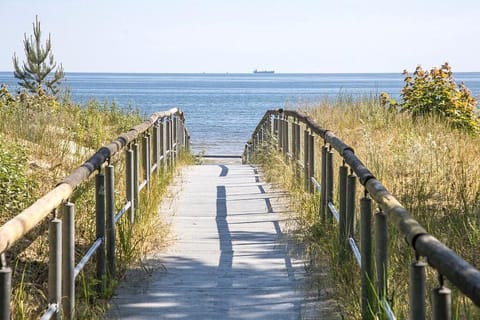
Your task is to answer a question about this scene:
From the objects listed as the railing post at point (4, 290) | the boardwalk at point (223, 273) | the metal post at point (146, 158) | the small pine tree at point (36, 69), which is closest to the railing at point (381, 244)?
the boardwalk at point (223, 273)

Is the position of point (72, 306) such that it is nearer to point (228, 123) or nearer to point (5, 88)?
point (5, 88)

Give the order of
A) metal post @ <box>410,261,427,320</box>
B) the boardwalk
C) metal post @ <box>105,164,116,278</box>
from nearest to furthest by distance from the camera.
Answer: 1. metal post @ <box>410,261,427,320</box>
2. the boardwalk
3. metal post @ <box>105,164,116,278</box>

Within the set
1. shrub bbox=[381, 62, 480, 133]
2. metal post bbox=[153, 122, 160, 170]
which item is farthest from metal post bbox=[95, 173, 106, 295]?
shrub bbox=[381, 62, 480, 133]

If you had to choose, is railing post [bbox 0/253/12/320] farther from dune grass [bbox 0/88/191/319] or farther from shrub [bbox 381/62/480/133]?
shrub [bbox 381/62/480/133]

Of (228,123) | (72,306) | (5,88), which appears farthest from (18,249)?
(228,123)

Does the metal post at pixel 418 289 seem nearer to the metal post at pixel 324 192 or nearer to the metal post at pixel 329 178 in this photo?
the metal post at pixel 329 178

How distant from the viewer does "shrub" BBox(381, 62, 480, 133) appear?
16844 millimetres

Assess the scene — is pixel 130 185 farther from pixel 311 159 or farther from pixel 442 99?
pixel 442 99

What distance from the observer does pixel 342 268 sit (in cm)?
639

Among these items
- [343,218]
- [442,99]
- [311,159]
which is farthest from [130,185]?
[442,99]

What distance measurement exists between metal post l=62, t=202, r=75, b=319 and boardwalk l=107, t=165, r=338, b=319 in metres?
0.89

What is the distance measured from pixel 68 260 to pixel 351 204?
210 centimetres

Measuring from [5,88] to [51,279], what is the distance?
16.8m

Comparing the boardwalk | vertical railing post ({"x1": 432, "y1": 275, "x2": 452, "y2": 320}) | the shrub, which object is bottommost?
the boardwalk
